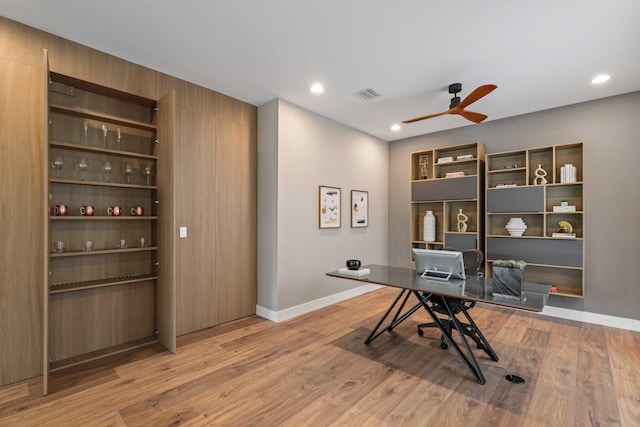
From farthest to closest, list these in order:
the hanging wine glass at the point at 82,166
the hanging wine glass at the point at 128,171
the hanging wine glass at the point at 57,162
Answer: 1. the hanging wine glass at the point at 128,171
2. the hanging wine glass at the point at 82,166
3. the hanging wine glass at the point at 57,162

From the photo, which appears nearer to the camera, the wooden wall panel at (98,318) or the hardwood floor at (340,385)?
the hardwood floor at (340,385)

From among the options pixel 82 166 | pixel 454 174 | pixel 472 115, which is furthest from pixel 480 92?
pixel 82 166

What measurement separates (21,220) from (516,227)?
5413mm

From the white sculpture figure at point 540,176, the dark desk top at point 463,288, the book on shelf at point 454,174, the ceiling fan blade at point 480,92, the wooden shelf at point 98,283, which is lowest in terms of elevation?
the wooden shelf at point 98,283

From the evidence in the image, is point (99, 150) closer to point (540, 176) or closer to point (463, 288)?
point (463, 288)

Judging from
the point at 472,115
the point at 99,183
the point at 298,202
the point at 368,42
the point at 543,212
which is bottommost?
the point at 543,212

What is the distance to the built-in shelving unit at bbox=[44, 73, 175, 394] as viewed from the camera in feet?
8.56

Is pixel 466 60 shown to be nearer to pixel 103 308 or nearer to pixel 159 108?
pixel 159 108

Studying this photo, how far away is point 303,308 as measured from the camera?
411 cm

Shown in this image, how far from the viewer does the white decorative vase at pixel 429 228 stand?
16.9 ft

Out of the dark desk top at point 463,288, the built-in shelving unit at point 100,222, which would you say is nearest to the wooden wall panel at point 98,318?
the built-in shelving unit at point 100,222

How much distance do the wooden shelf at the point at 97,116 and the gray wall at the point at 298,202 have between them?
1.43 m

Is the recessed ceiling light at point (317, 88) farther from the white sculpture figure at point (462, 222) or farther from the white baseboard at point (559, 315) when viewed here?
the white sculpture figure at point (462, 222)

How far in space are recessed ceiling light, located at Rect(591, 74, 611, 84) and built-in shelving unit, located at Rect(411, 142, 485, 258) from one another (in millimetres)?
1464
